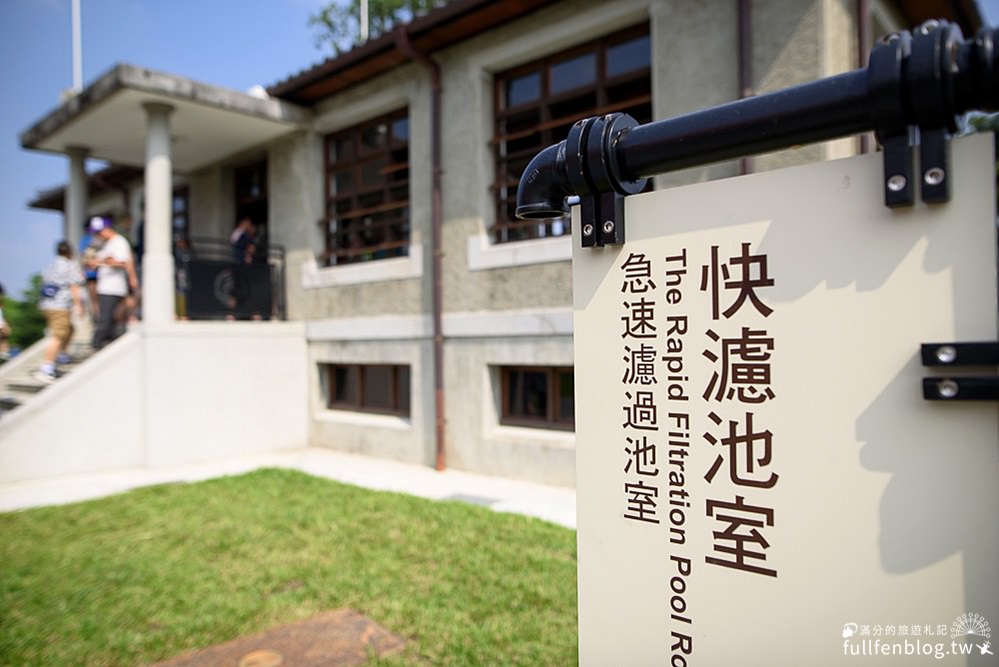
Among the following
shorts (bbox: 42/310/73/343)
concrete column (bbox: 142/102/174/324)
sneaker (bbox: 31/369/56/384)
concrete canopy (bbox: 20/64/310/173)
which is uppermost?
concrete canopy (bbox: 20/64/310/173)

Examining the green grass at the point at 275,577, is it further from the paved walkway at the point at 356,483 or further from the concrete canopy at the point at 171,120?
the concrete canopy at the point at 171,120

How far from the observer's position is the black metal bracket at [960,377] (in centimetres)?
115

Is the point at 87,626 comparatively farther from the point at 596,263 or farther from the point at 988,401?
the point at 988,401

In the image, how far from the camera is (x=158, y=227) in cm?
870

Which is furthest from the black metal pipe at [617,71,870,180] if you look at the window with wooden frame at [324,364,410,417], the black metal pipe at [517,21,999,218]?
the window with wooden frame at [324,364,410,417]

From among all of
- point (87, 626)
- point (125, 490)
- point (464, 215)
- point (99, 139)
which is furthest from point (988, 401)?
point (99, 139)

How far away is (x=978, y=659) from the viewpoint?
47.0 inches

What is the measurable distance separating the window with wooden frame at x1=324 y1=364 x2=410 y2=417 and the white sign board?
740 cm

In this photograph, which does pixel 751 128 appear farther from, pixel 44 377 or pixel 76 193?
pixel 76 193

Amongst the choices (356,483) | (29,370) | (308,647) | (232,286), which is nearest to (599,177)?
(308,647)

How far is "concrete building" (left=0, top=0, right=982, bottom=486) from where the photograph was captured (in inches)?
237

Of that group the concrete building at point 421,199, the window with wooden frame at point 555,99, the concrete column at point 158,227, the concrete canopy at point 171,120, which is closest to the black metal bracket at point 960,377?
the concrete building at point 421,199

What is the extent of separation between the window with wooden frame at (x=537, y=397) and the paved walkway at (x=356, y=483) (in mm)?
741

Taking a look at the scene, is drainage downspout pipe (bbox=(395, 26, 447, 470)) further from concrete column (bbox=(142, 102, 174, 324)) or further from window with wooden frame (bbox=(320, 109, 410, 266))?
concrete column (bbox=(142, 102, 174, 324))
